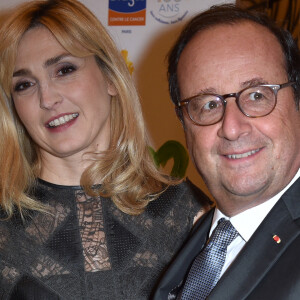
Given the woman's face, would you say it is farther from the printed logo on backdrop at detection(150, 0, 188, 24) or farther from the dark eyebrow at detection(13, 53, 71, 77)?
the printed logo on backdrop at detection(150, 0, 188, 24)

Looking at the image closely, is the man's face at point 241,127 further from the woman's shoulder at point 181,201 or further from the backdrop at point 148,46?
the backdrop at point 148,46

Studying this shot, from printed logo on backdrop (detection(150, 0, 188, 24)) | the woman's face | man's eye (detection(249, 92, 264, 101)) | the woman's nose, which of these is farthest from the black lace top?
printed logo on backdrop (detection(150, 0, 188, 24))

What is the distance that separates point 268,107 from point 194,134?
0.86 feet

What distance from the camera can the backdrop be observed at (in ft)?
11.5

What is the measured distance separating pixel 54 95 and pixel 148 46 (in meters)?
1.33

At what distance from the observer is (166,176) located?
2625 millimetres

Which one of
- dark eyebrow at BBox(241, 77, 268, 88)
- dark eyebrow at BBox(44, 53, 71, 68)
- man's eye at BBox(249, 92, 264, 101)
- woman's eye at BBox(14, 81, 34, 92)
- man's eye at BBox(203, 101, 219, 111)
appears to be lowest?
woman's eye at BBox(14, 81, 34, 92)

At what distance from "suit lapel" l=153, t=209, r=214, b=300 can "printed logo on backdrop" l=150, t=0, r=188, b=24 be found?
170 centimetres

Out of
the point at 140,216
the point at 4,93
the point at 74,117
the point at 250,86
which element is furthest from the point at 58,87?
the point at 250,86

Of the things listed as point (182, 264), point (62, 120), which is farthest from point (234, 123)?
point (62, 120)

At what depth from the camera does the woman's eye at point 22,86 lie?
238 cm

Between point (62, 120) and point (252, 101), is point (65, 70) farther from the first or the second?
point (252, 101)

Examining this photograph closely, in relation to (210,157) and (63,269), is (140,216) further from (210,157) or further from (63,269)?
(210,157)

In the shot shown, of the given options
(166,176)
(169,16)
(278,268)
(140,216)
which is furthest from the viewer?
(169,16)
